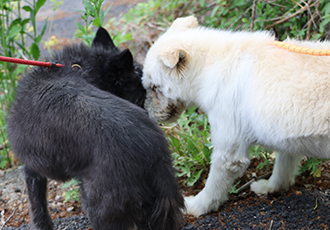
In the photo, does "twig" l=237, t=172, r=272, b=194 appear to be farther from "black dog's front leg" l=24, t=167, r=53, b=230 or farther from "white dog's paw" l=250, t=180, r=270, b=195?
"black dog's front leg" l=24, t=167, r=53, b=230

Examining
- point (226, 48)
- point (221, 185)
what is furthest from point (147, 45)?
point (221, 185)

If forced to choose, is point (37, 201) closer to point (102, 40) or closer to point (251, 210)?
point (102, 40)

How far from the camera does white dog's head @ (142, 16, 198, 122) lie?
3.18 m

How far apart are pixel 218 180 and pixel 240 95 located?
78cm

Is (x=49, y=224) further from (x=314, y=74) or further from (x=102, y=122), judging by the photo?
(x=314, y=74)

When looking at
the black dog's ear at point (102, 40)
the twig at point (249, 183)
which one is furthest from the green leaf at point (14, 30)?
the twig at point (249, 183)

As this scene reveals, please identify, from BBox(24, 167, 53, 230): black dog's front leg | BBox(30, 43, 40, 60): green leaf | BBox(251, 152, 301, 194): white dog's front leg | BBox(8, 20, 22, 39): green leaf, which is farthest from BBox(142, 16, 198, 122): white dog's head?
BBox(8, 20, 22, 39): green leaf

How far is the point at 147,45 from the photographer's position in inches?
243

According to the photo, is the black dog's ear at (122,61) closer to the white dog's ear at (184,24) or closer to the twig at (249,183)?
the white dog's ear at (184,24)

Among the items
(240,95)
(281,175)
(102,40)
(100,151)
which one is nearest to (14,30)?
(102,40)

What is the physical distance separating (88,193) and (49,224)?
108cm

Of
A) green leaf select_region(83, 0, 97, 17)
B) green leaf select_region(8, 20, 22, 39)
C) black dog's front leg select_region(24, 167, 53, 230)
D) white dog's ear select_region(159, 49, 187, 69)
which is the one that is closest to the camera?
black dog's front leg select_region(24, 167, 53, 230)

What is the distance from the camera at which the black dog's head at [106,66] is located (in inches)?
130

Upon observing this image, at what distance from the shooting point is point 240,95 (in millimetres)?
2967
